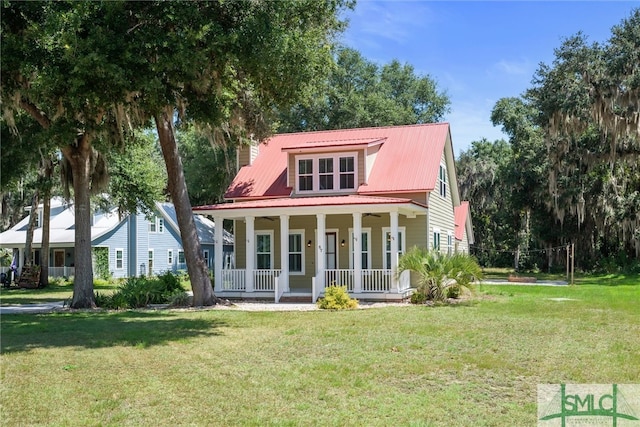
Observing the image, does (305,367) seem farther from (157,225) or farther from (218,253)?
(157,225)

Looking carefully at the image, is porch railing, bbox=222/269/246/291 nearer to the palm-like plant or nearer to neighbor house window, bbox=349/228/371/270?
neighbor house window, bbox=349/228/371/270

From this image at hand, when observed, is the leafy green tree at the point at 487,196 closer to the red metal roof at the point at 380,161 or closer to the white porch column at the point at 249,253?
the red metal roof at the point at 380,161

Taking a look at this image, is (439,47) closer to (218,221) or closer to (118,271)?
(218,221)

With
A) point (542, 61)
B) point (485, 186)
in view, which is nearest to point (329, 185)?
point (542, 61)

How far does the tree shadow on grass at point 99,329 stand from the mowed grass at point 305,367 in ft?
0.13

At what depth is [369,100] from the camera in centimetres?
Result: 3641

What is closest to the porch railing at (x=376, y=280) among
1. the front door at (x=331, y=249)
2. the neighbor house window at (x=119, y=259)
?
the front door at (x=331, y=249)

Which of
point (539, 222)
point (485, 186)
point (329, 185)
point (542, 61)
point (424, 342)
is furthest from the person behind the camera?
point (485, 186)

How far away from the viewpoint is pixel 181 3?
11.5m

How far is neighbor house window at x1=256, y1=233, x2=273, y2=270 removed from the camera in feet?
71.2

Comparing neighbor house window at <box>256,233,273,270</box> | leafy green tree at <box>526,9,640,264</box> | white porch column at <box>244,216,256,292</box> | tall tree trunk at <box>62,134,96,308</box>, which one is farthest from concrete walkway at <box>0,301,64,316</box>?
leafy green tree at <box>526,9,640,264</box>

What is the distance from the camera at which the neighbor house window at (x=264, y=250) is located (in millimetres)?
21703

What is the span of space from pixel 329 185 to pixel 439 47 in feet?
25.0

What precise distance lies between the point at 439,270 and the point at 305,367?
961 cm
